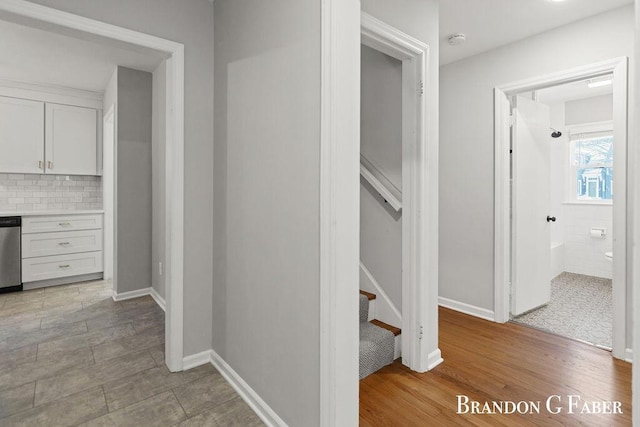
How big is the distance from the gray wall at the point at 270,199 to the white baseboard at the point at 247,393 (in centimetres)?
4

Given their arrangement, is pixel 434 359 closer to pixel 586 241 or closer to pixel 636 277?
pixel 636 277

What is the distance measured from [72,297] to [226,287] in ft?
9.00

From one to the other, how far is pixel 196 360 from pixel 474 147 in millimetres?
3033

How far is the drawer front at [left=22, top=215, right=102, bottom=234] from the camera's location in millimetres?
3936

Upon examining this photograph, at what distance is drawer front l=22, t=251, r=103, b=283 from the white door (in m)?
4.98

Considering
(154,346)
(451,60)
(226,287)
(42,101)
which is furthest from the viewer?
(42,101)

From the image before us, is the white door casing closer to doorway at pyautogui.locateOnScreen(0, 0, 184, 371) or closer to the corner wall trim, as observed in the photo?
doorway at pyautogui.locateOnScreen(0, 0, 184, 371)

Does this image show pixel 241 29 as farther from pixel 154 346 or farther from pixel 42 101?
pixel 42 101

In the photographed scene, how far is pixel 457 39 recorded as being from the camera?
9.45 feet

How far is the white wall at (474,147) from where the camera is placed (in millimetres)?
2795

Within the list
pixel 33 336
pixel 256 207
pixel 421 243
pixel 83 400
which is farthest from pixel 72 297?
pixel 421 243

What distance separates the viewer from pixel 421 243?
7.15ft

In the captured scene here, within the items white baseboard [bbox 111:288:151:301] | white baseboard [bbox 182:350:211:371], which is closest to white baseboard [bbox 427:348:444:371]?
white baseboard [bbox 182:350:211:371]

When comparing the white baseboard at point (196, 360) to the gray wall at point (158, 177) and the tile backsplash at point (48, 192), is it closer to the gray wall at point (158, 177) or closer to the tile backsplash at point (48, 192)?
the gray wall at point (158, 177)
